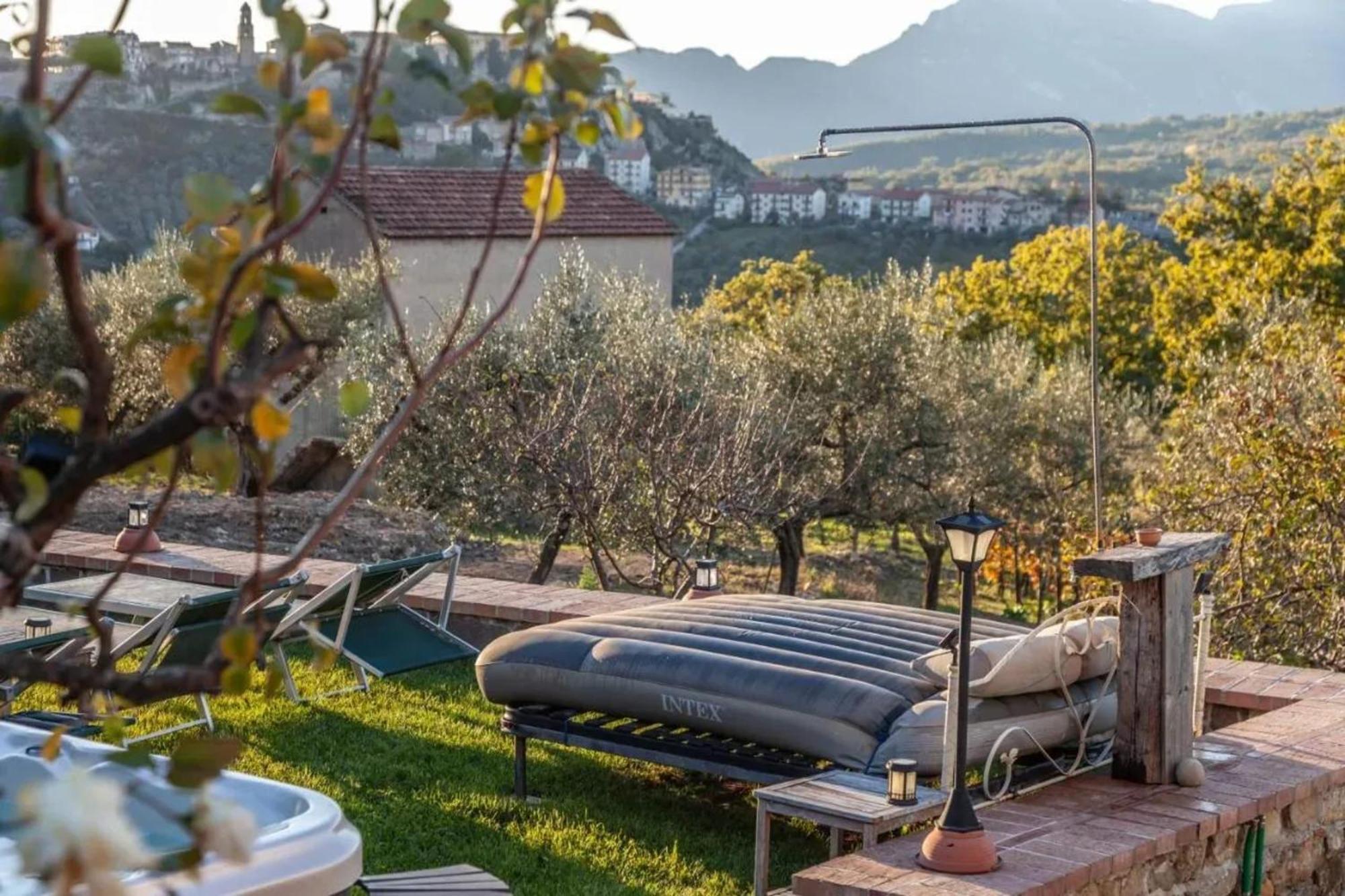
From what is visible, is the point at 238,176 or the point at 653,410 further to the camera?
the point at 238,176

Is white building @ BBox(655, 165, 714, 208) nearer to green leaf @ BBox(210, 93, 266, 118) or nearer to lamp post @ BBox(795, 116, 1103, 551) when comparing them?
lamp post @ BBox(795, 116, 1103, 551)

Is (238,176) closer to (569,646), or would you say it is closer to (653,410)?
(653,410)

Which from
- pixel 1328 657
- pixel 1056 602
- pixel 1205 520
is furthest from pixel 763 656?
pixel 1056 602

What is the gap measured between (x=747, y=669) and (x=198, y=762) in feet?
15.8

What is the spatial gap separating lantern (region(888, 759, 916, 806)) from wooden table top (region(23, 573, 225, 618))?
12.6 feet

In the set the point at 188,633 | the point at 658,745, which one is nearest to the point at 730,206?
the point at 188,633

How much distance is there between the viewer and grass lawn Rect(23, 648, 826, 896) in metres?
5.95

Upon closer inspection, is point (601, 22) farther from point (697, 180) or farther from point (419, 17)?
point (697, 180)

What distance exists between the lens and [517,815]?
6.51 metres

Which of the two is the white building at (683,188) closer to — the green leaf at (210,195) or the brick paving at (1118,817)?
the brick paving at (1118,817)

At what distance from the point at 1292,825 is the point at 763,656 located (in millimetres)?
1996

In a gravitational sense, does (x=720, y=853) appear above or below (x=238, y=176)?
below

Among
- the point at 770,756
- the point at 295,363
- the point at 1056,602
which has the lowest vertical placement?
the point at 1056,602

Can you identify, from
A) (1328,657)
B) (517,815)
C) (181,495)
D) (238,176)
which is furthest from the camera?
(238,176)
